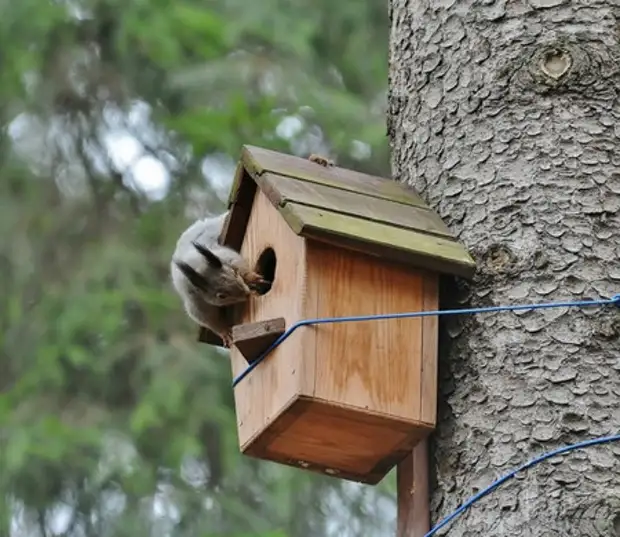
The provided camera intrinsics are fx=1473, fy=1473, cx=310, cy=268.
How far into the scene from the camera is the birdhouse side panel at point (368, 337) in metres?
2.20

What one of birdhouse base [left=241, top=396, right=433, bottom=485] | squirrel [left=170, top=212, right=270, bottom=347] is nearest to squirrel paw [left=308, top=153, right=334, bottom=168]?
squirrel [left=170, top=212, right=270, bottom=347]

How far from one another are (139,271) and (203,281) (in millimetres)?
3599

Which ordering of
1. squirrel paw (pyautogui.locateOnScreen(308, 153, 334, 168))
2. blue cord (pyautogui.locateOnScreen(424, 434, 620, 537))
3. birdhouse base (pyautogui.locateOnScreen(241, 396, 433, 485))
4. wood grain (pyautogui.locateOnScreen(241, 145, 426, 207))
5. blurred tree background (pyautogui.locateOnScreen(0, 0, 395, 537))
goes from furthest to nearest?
blurred tree background (pyautogui.locateOnScreen(0, 0, 395, 537)) → squirrel paw (pyautogui.locateOnScreen(308, 153, 334, 168)) → wood grain (pyautogui.locateOnScreen(241, 145, 426, 207)) → birdhouse base (pyautogui.locateOnScreen(241, 396, 433, 485)) → blue cord (pyautogui.locateOnScreen(424, 434, 620, 537))

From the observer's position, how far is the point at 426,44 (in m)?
2.54

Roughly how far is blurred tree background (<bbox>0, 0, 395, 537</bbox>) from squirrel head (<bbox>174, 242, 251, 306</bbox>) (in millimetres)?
3083

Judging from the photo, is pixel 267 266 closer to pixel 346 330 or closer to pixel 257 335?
pixel 257 335

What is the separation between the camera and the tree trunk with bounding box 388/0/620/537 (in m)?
2.13

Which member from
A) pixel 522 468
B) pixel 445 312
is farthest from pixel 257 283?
pixel 522 468

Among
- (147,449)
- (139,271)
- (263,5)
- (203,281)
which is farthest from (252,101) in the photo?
(203,281)

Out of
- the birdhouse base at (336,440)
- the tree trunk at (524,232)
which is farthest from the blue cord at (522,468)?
the birdhouse base at (336,440)

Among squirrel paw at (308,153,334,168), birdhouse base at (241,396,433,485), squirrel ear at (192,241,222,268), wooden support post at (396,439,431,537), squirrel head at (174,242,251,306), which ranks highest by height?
squirrel paw at (308,153,334,168)

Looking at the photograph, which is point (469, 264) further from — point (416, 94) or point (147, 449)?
point (147, 449)

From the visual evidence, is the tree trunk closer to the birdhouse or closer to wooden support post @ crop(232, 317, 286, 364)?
the birdhouse

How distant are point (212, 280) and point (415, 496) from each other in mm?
554
